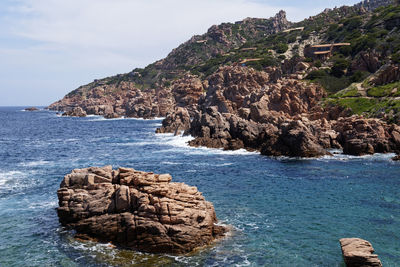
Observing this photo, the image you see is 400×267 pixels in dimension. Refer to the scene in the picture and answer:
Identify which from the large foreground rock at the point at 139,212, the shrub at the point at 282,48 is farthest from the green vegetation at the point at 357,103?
the shrub at the point at 282,48

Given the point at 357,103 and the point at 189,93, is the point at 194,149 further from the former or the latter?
the point at 189,93

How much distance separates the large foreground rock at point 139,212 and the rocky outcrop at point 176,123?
6973 centimetres

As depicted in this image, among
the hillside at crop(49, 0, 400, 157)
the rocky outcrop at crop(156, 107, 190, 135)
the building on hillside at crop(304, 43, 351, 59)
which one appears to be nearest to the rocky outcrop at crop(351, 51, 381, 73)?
the hillside at crop(49, 0, 400, 157)

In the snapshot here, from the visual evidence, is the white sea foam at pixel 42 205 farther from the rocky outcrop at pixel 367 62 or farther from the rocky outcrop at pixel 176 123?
the rocky outcrop at pixel 367 62

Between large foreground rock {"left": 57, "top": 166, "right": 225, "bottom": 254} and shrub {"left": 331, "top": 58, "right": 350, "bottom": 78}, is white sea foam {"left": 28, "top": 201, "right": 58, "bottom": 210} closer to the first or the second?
large foreground rock {"left": 57, "top": 166, "right": 225, "bottom": 254}

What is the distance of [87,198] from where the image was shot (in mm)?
29234

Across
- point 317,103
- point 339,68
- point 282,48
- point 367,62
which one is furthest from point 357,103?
point 282,48

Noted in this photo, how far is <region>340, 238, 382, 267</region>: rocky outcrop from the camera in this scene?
20.9 meters

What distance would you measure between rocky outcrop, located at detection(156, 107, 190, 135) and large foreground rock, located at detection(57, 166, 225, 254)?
69.7m

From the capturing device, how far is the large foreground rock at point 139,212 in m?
25.1

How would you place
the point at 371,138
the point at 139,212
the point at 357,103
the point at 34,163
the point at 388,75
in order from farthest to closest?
the point at 388,75 → the point at 357,103 → the point at 371,138 → the point at 34,163 → the point at 139,212

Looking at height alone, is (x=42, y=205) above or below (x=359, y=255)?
below

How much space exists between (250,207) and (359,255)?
13.8m

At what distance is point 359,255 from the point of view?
2122 centimetres
